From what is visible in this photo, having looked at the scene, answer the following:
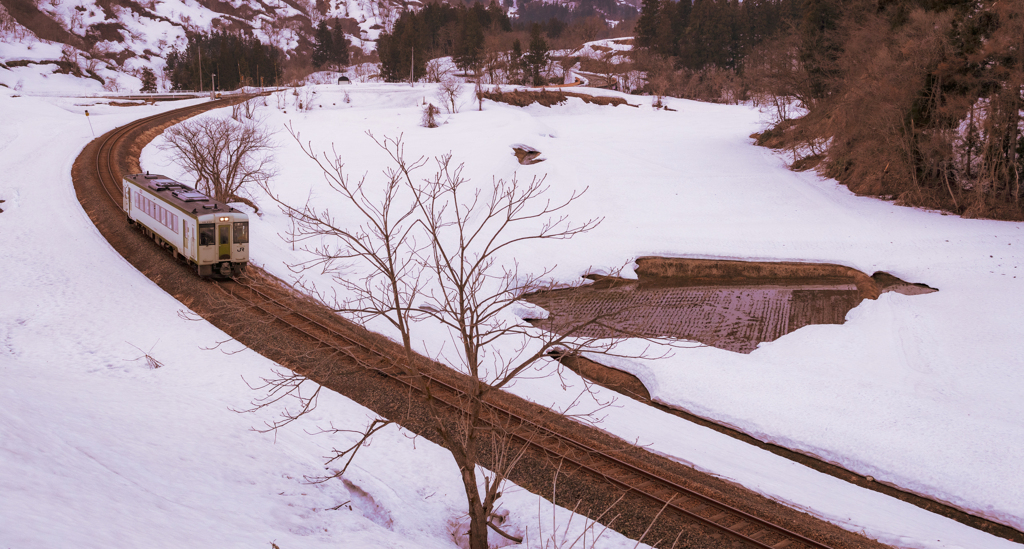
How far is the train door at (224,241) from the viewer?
2048cm

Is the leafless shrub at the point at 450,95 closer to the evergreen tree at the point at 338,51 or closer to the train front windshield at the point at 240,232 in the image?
Result: the train front windshield at the point at 240,232

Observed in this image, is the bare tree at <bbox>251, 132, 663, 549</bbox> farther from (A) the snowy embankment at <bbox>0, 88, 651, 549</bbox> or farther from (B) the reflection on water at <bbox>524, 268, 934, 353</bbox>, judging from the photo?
(B) the reflection on water at <bbox>524, 268, 934, 353</bbox>

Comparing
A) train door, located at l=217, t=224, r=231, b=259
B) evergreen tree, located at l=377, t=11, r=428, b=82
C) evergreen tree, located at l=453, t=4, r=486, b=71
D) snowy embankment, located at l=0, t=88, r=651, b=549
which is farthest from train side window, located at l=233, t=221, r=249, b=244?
evergreen tree, located at l=377, t=11, r=428, b=82

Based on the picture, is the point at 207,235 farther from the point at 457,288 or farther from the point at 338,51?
the point at 338,51

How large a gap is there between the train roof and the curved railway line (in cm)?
262

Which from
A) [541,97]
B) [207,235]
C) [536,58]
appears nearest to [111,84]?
[536,58]

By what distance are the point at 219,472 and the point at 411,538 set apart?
367cm

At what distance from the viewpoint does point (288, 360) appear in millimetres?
16484

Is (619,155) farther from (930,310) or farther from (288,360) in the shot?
(288,360)

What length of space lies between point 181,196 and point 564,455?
18007mm

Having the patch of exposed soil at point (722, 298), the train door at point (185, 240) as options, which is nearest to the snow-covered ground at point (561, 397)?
the patch of exposed soil at point (722, 298)

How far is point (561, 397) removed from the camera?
16.4 metres

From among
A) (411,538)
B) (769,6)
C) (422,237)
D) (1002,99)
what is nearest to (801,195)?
(1002,99)

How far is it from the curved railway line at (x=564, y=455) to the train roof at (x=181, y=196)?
103 inches
